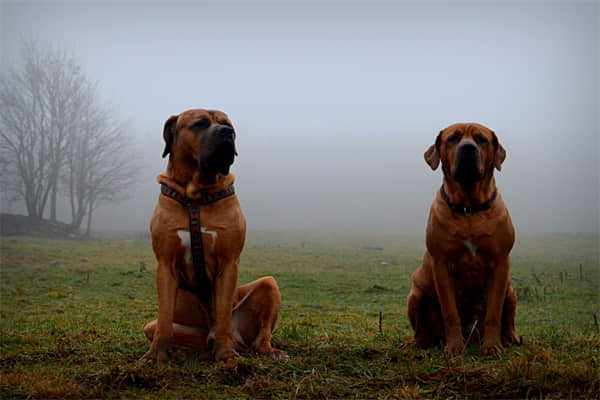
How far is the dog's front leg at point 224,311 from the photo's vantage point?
162 inches

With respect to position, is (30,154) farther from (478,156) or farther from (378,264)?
(478,156)

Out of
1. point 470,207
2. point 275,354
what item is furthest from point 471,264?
point 275,354

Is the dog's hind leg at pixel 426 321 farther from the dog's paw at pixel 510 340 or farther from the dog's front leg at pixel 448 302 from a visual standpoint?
the dog's paw at pixel 510 340

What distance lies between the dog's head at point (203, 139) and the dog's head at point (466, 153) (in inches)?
76.2

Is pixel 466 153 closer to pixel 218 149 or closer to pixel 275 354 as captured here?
pixel 218 149

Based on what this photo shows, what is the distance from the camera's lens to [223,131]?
401 cm

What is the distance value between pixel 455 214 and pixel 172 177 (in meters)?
2.57

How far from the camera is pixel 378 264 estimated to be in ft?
52.5

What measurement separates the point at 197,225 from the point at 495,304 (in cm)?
277

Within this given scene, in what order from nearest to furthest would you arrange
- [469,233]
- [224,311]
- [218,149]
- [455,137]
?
1. [218,149]
2. [224,311]
3. [469,233]
4. [455,137]

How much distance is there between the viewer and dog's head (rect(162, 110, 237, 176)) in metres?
4.01

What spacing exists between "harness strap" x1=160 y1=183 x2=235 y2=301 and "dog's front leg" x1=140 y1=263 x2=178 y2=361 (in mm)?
210

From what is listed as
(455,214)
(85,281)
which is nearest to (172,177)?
(455,214)

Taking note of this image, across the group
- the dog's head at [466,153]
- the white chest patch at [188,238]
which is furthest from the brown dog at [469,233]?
the white chest patch at [188,238]
